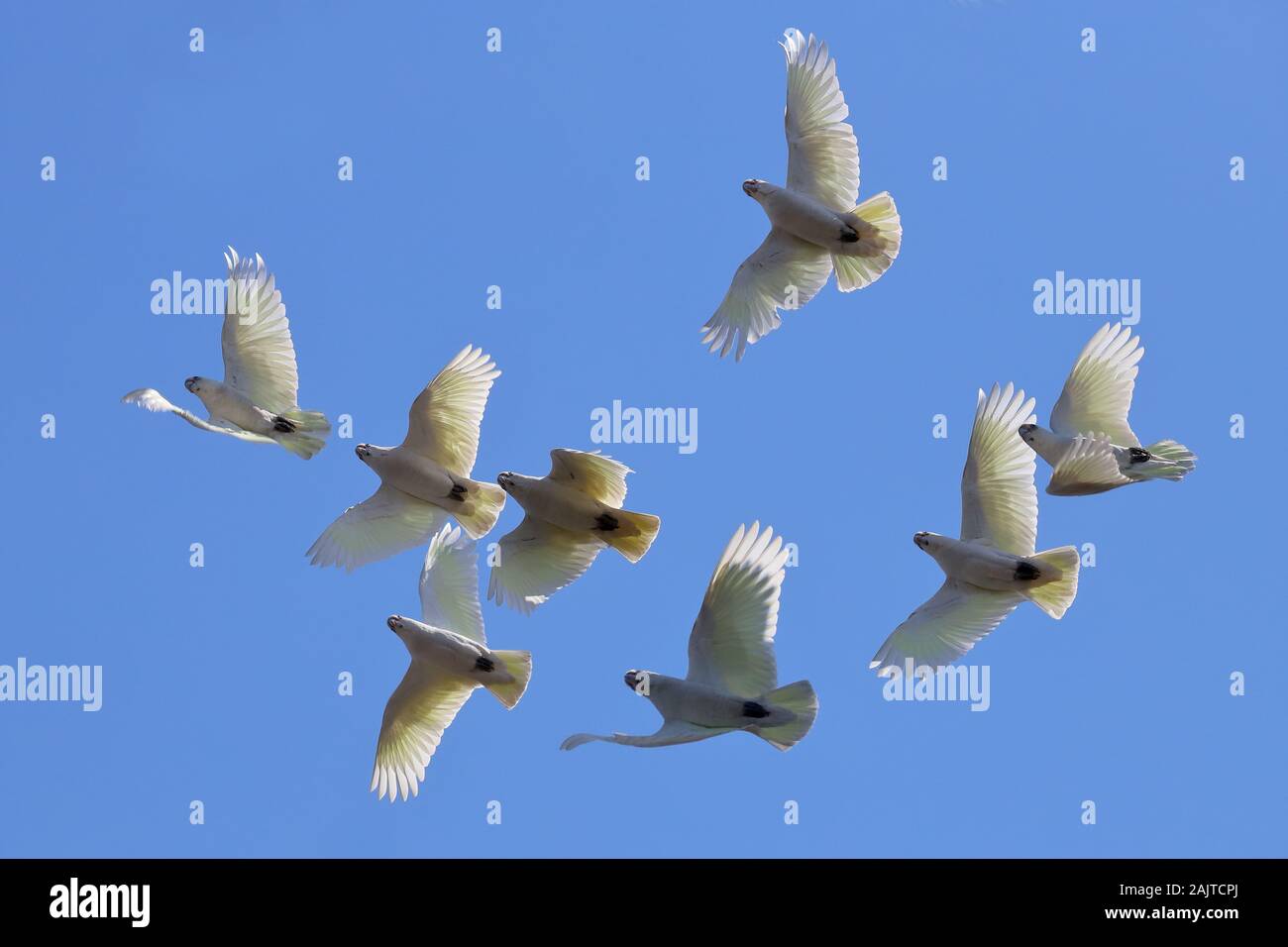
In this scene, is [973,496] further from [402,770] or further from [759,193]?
[402,770]

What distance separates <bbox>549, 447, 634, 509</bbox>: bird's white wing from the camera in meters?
21.1

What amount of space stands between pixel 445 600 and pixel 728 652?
3.77m

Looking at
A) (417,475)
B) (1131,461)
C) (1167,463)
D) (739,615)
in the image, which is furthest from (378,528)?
(1167,463)

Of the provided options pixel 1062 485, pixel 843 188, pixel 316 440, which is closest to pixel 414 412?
pixel 316 440

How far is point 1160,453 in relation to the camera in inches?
811

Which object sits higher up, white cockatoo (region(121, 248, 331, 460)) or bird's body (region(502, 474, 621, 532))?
white cockatoo (region(121, 248, 331, 460))

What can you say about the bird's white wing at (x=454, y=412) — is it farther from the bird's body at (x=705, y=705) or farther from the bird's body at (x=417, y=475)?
the bird's body at (x=705, y=705)

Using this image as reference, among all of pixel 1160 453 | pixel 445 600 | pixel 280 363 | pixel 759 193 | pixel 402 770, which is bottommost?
pixel 402 770

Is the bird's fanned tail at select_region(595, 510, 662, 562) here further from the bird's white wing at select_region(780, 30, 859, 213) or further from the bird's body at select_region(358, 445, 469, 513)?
the bird's white wing at select_region(780, 30, 859, 213)

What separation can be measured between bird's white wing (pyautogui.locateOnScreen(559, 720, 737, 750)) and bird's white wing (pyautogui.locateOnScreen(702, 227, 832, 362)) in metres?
5.22

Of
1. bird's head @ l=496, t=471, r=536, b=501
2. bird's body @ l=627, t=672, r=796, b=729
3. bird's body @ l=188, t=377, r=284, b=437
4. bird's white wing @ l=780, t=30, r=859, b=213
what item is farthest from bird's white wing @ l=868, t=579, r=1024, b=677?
bird's body @ l=188, t=377, r=284, b=437

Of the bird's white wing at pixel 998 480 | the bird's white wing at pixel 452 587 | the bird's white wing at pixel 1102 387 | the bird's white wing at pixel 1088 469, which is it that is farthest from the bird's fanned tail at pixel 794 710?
the bird's white wing at pixel 1102 387

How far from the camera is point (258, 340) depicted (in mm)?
23047

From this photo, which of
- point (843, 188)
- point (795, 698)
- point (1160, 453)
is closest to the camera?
point (795, 698)
